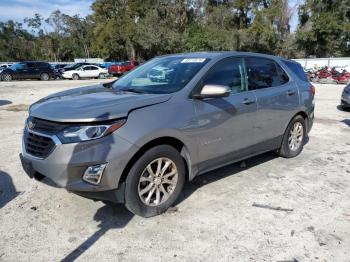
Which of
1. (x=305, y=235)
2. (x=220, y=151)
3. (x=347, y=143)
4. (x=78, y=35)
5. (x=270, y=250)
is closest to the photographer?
(x=270, y=250)

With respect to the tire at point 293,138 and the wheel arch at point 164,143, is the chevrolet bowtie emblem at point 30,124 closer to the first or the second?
the wheel arch at point 164,143

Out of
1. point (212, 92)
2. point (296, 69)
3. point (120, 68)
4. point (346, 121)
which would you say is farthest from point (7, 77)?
point (212, 92)

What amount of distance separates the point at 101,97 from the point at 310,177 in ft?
10.5

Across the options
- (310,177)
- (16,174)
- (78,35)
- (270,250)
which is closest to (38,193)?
(16,174)

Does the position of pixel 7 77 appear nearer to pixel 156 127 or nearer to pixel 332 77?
pixel 332 77

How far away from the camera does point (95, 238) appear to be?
11.4ft

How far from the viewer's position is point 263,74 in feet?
17.4

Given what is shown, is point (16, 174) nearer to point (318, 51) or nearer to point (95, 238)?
point (95, 238)

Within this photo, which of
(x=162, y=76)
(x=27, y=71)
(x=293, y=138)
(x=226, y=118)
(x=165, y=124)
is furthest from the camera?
(x=27, y=71)

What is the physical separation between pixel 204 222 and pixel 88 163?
138cm

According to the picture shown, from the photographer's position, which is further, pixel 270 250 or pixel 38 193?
pixel 38 193

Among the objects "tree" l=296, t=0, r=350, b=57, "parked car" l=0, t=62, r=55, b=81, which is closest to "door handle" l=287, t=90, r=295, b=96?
"parked car" l=0, t=62, r=55, b=81

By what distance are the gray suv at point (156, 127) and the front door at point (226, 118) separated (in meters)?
0.01

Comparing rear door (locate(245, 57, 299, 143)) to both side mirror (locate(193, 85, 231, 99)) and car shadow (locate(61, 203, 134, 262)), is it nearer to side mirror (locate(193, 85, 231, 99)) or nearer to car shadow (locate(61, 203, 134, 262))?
side mirror (locate(193, 85, 231, 99))
